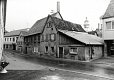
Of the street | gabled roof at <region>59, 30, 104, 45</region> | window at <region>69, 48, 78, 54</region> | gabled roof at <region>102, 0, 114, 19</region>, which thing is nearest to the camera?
the street

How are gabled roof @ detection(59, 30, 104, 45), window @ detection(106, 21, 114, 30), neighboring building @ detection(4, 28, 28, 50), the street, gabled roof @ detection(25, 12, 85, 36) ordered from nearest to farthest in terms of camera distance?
the street
window @ detection(106, 21, 114, 30)
gabled roof @ detection(59, 30, 104, 45)
gabled roof @ detection(25, 12, 85, 36)
neighboring building @ detection(4, 28, 28, 50)

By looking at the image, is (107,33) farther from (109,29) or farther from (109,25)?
(109,25)

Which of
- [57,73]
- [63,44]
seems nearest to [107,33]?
[63,44]

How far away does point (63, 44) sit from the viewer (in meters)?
23.1

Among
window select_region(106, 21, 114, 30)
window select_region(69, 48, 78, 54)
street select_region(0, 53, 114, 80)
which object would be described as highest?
window select_region(106, 21, 114, 30)

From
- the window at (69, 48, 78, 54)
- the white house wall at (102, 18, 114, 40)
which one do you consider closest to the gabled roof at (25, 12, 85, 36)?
the window at (69, 48, 78, 54)

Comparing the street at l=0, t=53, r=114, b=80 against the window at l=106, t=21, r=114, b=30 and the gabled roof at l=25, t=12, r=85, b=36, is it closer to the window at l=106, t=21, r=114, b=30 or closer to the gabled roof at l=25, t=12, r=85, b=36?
the window at l=106, t=21, r=114, b=30

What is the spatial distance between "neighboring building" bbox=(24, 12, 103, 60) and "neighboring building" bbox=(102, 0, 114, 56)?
163 centimetres

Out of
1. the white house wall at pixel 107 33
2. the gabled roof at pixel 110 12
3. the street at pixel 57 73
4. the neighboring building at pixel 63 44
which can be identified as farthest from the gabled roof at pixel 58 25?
the street at pixel 57 73

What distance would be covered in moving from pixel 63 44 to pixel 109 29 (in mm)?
8252

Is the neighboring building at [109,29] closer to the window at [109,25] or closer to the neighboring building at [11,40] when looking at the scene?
Result: the window at [109,25]

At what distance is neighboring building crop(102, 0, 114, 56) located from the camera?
1970cm

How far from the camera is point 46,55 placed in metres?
26.6

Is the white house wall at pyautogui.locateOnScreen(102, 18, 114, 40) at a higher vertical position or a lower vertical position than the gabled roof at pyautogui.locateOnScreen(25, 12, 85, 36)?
lower
